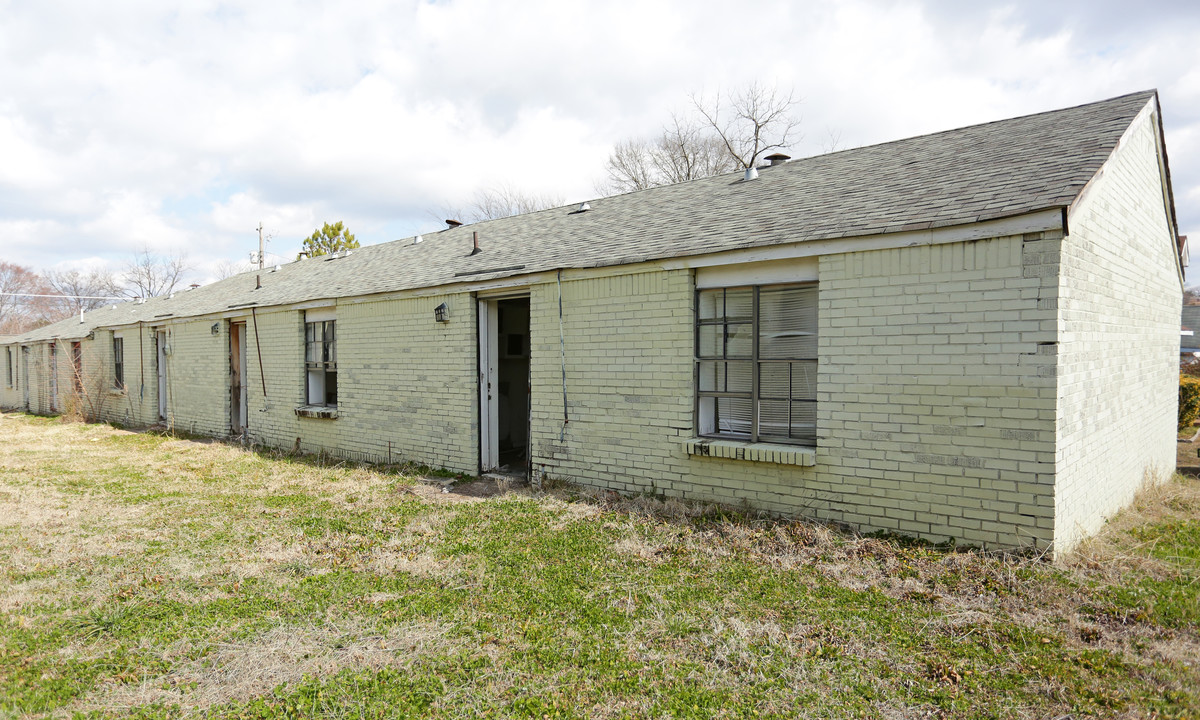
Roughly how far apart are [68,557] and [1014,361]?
820 cm

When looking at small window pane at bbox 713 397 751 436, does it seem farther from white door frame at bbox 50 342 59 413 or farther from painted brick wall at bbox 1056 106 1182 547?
white door frame at bbox 50 342 59 413

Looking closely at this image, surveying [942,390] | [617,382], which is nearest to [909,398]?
[942,390]

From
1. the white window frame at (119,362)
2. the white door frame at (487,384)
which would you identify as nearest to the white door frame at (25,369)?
the white window frame at (119,362)

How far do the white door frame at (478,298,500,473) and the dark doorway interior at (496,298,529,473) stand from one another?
1.47m

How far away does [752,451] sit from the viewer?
6.45 metres

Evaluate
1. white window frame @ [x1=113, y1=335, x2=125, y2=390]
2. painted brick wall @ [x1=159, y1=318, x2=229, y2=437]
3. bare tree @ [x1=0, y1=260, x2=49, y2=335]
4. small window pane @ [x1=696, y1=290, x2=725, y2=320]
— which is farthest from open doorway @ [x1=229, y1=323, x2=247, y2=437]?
bare tree @ [x1=0, y1=260, x2=49, y2=335]

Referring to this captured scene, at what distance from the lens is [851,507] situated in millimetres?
5961

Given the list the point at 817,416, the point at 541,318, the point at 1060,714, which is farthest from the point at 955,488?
the point at 541,318

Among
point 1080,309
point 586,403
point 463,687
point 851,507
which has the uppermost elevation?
point 1080,309

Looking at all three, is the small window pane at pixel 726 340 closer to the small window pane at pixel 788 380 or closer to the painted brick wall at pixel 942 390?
the small window pane at pixel 788 380

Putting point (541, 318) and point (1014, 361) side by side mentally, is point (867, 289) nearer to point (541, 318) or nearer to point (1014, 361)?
point (1014, 361)

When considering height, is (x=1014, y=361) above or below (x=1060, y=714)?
above

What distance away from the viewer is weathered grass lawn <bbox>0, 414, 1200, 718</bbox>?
3473mm

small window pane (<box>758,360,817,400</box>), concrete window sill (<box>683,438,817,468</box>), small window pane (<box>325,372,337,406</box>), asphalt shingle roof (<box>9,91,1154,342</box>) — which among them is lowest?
concrete window sill (<box>683,438,817,468</box>)
